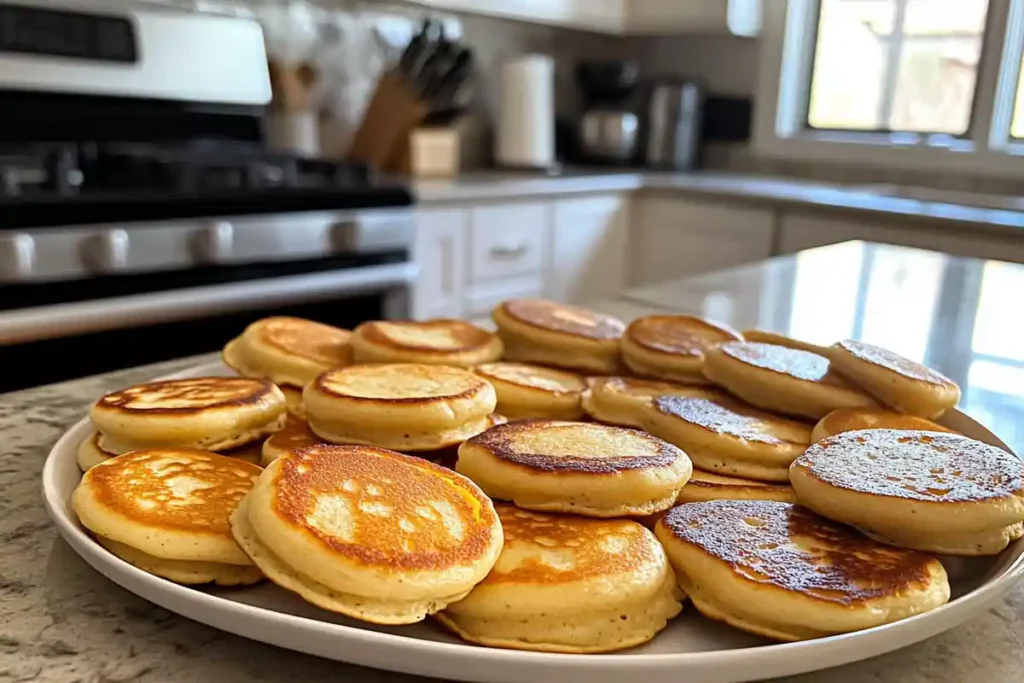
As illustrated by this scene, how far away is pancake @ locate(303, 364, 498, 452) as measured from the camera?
716 millimetres

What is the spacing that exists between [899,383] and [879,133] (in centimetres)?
296

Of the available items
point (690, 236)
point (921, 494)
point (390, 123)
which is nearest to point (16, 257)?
point (390, 123)

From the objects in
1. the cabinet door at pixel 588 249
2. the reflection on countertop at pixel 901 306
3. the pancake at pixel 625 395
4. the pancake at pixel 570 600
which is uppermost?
the pancake at pixel 625 395

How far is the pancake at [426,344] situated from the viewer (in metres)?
0.90

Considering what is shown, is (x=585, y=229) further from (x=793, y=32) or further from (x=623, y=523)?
(x=623, y=523)

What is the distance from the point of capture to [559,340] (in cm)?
98

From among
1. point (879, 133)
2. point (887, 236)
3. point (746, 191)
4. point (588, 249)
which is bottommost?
point (588, 249)

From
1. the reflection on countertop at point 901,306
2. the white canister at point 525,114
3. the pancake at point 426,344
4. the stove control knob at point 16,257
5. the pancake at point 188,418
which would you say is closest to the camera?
the pancake at point 188,418

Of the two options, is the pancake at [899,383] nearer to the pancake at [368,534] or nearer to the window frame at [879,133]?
the pancake at [368,534]

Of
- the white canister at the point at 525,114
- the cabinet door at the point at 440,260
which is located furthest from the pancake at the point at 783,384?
the white canister at the point at 525,114

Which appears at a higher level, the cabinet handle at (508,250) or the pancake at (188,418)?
the pancake at (188,418)

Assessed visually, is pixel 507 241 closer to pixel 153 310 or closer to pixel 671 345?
pixel 153 310

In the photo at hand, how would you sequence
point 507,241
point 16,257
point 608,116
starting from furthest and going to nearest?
point 608,116 → point 507,241 → point 16,257

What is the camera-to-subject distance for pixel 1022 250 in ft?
7.97
